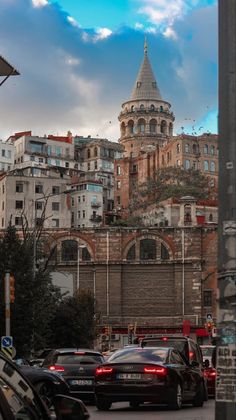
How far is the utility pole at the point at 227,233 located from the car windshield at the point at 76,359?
1470 cm

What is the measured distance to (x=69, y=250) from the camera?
99875mm

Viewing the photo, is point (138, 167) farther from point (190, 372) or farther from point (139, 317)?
point (190, 372)

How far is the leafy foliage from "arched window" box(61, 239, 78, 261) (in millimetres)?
35110

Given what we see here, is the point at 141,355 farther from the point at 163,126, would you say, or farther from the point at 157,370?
the point at 163,126

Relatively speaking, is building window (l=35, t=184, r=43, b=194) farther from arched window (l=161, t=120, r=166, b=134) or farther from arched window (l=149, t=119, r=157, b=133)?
arched window (l=161, t=120, r=166, b=134)

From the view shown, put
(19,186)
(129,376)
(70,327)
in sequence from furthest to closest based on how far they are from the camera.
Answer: (19,186), (70,327), (129,376)

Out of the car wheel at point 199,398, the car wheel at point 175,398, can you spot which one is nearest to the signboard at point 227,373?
the car wheel at point 175,398

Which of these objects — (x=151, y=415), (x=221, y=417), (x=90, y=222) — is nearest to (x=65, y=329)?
(x=151, y=415)

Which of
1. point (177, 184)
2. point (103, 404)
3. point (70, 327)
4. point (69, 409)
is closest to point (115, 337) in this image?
point (70, 327)

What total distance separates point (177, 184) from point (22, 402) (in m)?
132

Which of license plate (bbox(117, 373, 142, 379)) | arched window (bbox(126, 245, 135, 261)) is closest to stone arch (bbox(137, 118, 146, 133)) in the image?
arched window (bbox(126, 245, 135, 261))

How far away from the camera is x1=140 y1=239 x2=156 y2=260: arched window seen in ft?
324

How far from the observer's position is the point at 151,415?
17.2 metres

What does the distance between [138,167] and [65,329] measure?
11711 centimetres
